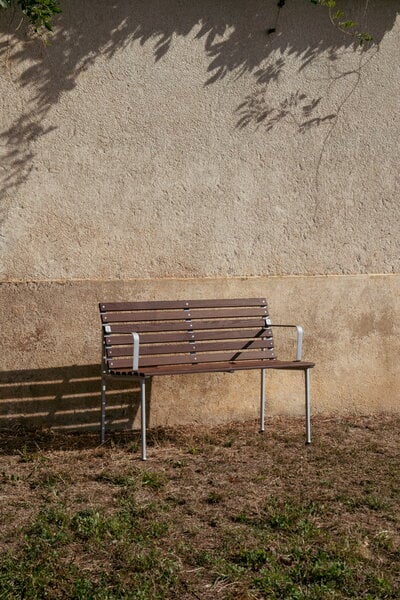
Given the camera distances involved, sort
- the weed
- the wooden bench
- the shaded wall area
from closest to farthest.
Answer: the weed < the wooden bench < the shaded wall area

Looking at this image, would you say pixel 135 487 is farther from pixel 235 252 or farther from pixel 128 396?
pixel 235 252

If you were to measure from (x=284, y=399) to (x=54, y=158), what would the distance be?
260 cm

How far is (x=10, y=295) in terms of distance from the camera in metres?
5.97

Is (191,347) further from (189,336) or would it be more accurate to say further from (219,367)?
(219,367)

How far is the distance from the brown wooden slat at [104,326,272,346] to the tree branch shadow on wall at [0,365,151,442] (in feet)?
1.53

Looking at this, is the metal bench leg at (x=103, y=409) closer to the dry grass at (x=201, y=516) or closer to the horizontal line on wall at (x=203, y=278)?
the dry grass at (x=201, y=516)

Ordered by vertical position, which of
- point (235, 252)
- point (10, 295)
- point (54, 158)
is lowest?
point (10, 295)

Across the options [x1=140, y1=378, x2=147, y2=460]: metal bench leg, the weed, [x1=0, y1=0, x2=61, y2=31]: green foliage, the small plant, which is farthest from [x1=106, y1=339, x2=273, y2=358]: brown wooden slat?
[x1=0, y1=0, x2=61, y2=31]: green foliage

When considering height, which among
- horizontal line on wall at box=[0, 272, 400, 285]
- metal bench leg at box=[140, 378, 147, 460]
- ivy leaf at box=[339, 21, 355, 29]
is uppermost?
ivy leaf at box=[339, 21, 355, 29]

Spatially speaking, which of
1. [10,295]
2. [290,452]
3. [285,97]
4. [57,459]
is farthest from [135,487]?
[285,97]

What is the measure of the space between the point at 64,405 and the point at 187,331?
104 cm

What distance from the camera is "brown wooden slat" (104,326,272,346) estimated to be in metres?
5.78

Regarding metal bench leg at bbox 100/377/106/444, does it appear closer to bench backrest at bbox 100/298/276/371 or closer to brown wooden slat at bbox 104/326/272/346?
bench backrest at bbox 100/298/276/371

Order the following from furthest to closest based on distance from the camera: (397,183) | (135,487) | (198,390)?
(397,183) < (198,390) < (135,487)
